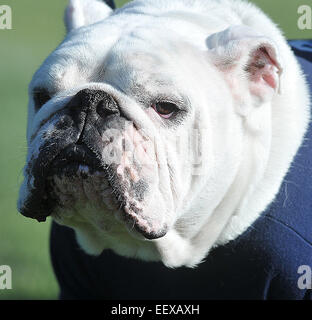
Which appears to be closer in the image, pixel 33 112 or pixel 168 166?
pixel 168 166

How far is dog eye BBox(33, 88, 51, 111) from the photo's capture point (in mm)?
2982

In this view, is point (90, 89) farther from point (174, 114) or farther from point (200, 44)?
point (200, 44)

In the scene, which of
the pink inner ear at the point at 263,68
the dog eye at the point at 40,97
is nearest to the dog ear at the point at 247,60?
the pink inner ear at the point at 263,68

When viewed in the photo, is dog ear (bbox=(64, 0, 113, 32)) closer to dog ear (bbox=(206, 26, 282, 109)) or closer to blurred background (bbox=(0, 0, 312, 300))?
blurred background (bbox=(0, 0, 312, 300))

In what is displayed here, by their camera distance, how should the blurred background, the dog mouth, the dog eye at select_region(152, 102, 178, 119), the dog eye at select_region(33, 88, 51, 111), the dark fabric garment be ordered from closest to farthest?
the dog mouth < the dog eye at select_region(152, 102, 178, 119) < the dog eye at select_region(33, 88, 51, 111) < the dark fabric garment < the blurred background

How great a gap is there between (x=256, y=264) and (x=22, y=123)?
458cm

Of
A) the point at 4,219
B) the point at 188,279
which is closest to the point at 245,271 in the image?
the point at 188,279

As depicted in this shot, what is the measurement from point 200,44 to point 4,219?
9.13ft

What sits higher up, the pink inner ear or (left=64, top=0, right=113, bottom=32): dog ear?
(left=64, top=0, right=113, bottom=32): dog ear

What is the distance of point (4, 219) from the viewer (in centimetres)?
539

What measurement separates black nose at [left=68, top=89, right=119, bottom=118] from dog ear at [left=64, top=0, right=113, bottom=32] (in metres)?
0.82

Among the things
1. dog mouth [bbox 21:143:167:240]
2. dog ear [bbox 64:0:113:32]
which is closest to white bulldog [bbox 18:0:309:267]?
dog mouth [bbox 21:143:167:240]

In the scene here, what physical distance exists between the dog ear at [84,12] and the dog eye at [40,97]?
0.51 metres

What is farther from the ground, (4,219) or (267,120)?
(267,120)
